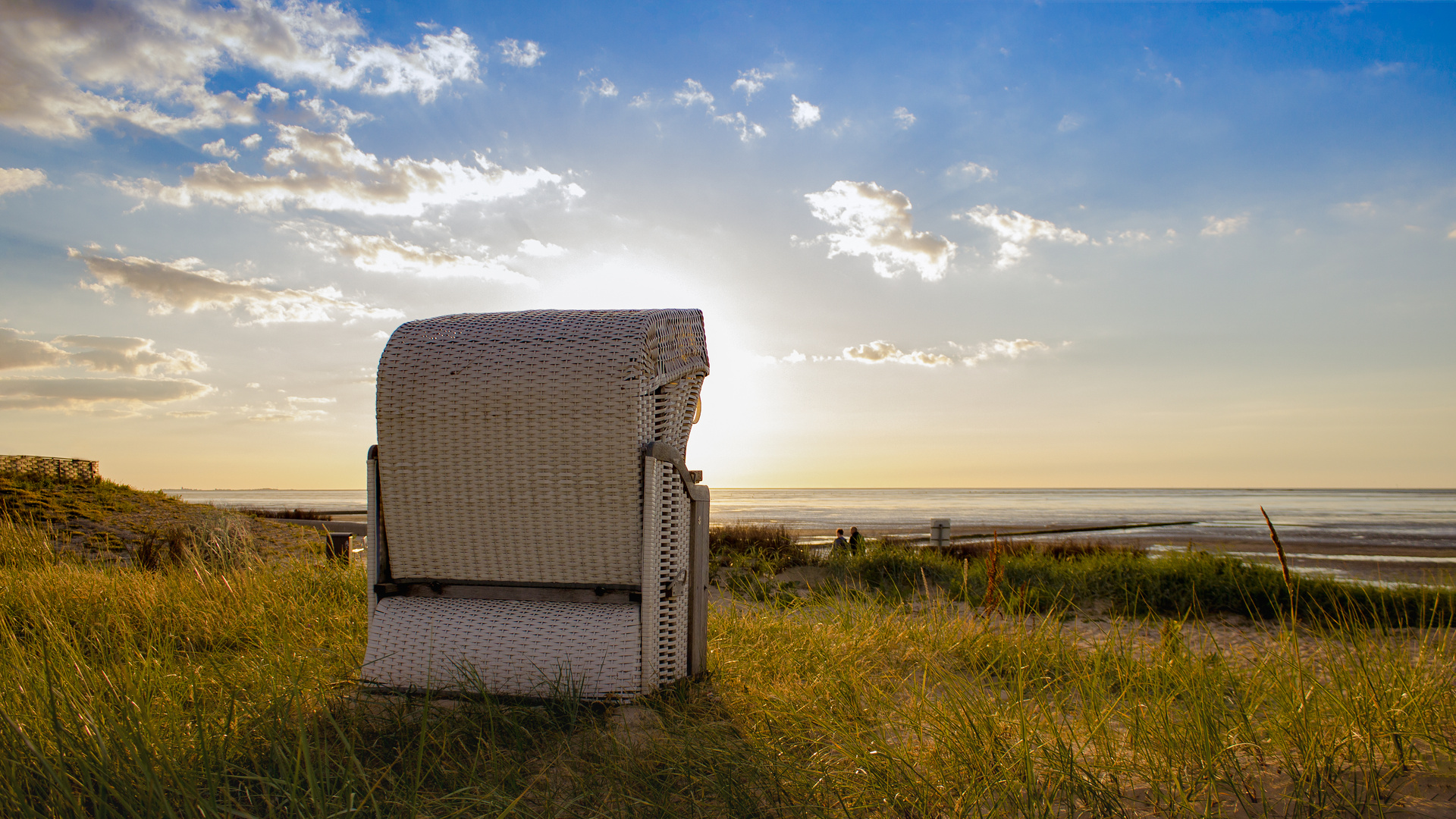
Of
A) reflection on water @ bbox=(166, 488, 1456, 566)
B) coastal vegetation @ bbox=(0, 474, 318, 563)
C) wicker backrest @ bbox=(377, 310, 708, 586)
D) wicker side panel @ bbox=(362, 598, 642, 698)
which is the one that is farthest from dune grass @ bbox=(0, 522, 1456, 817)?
reflection on water @ bbox=(166, 488, 1456, 566)

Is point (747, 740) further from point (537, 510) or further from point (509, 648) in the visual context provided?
point (537, 510)

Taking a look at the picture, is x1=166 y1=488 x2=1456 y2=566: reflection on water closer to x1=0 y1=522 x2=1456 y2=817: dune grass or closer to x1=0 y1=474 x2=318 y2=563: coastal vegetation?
x1=0 y1=474 x2=318 y2=563: coastal vegetation

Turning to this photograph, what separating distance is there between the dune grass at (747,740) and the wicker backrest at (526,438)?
67cm

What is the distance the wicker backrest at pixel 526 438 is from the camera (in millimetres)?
3219

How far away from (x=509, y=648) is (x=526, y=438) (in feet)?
3.11

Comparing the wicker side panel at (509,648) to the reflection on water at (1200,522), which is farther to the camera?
the reflection on water at (1200,522)

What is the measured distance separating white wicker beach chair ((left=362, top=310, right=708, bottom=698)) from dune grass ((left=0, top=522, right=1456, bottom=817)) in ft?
0.65

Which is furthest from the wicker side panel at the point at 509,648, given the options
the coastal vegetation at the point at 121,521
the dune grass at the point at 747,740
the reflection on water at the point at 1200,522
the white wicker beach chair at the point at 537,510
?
the reflection on water at the point at 1200,522

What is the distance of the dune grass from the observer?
208 centimetres

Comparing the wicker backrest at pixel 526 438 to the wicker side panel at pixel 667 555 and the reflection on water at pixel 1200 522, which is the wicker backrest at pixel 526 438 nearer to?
the wicker side panel at pixel 667 555

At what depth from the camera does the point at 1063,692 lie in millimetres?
3301

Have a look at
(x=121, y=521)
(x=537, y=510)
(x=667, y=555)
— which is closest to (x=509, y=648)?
(x=537, y=510)

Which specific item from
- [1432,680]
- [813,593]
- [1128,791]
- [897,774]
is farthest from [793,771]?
[813,593]

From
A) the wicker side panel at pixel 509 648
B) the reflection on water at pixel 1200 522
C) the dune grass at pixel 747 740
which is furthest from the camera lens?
the reflection on water at pixel 1200 522
